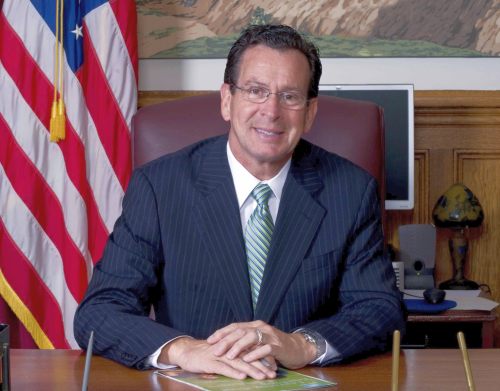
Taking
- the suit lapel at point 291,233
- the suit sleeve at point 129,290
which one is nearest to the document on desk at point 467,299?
the suit lapel at point 291,233

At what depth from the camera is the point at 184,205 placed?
2.17 meters

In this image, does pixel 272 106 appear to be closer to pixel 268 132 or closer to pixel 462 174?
pixel 268 132

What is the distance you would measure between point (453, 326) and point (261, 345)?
147cm

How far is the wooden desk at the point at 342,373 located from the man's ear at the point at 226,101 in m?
0.74

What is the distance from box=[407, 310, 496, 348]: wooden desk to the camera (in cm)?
289

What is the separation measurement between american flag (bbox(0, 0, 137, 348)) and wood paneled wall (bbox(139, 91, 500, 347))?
429mm

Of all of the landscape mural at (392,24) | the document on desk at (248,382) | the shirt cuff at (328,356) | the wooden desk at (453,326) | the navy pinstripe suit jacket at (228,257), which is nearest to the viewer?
the document on desk at (248,382)

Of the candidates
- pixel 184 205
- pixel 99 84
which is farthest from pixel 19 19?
pixel 184 205

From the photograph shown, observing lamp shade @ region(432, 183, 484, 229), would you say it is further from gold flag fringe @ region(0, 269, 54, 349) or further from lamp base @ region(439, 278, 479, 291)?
gold flag fringe @ region(0, 269, 54, 349)

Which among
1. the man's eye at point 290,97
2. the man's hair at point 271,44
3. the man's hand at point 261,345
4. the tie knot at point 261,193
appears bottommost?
Result: the man's hand at point 261,345

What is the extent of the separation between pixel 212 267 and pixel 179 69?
1825mm

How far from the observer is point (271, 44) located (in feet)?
7.04

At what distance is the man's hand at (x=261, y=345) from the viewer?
5.37 ft

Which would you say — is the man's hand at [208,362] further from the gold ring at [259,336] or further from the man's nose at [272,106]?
the man's nose at [272,106]
